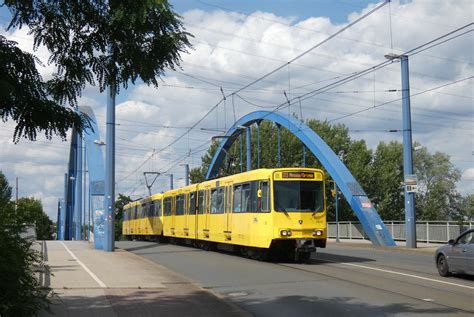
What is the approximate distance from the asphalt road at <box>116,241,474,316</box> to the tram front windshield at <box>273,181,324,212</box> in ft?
6.20

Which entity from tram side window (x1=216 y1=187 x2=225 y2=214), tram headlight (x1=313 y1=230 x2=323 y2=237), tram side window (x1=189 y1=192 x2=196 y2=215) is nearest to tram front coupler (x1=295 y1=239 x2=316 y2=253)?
tram headlight (x1=313 y1=230 x2=323 y2=237)

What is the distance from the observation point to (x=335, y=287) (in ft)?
45.0

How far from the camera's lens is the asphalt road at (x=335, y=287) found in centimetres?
1073

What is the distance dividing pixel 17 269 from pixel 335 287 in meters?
8.38

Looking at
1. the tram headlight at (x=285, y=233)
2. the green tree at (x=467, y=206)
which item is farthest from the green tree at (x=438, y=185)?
the tram headlight at (x=285, y=233)

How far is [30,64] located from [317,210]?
51.0 ft

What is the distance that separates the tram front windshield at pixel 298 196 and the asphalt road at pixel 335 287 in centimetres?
189

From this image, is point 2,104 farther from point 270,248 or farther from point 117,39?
point 270,248

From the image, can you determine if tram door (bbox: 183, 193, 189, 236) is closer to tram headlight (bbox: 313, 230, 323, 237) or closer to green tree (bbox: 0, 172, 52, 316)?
tram headlight (bbox: 313, 230, 323, 237)

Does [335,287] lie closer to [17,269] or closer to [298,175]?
[298,175]

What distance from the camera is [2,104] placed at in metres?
5.98

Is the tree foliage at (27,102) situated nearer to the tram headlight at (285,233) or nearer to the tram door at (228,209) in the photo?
the tram headlight at (285,233)

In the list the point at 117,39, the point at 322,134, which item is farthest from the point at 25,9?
the point at 322,134

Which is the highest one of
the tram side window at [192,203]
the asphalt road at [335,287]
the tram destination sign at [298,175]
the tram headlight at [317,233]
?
the tram destination sign at [298,175]
